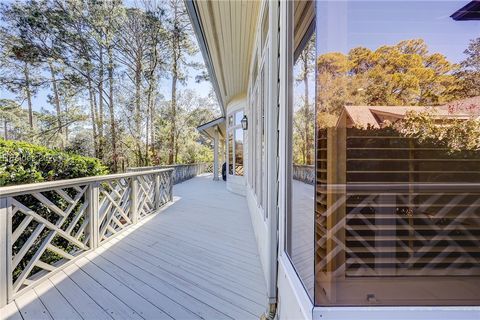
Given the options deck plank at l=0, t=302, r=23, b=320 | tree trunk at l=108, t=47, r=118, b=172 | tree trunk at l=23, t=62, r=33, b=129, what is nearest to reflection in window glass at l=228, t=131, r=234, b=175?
deck plank at l=0, t=302, r=23, b=320

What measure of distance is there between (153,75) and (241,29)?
12562 millimetres

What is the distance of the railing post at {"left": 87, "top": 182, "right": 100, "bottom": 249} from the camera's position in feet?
10.8

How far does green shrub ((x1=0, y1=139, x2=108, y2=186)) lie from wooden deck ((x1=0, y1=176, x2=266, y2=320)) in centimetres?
115

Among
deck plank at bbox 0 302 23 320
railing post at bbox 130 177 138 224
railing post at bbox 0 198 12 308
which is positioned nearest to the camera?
deck plank at bbox 0 302 23 320

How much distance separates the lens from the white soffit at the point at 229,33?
3488 mm

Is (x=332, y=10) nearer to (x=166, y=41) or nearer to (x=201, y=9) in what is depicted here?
(x=201, y=9)

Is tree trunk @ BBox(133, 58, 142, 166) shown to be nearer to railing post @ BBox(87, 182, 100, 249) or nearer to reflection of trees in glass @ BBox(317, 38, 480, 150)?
railing post @ BBox(87, 182, 100, 249)

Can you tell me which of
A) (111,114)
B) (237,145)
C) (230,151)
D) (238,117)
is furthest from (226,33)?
(111,114)

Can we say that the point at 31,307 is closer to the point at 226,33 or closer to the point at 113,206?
the point at 113,206

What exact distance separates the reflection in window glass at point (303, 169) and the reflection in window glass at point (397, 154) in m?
0.09

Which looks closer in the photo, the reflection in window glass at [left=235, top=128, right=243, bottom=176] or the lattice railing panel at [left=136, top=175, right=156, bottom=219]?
the lattice railing panel at [left=136, top=175, right=156, bottom=219]

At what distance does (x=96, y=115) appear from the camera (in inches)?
538

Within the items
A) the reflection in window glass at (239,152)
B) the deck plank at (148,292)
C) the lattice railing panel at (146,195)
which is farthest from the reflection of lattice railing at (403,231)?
the reflection in window glass at (239,152)

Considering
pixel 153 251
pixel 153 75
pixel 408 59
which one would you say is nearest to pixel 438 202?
pixel 408 59
